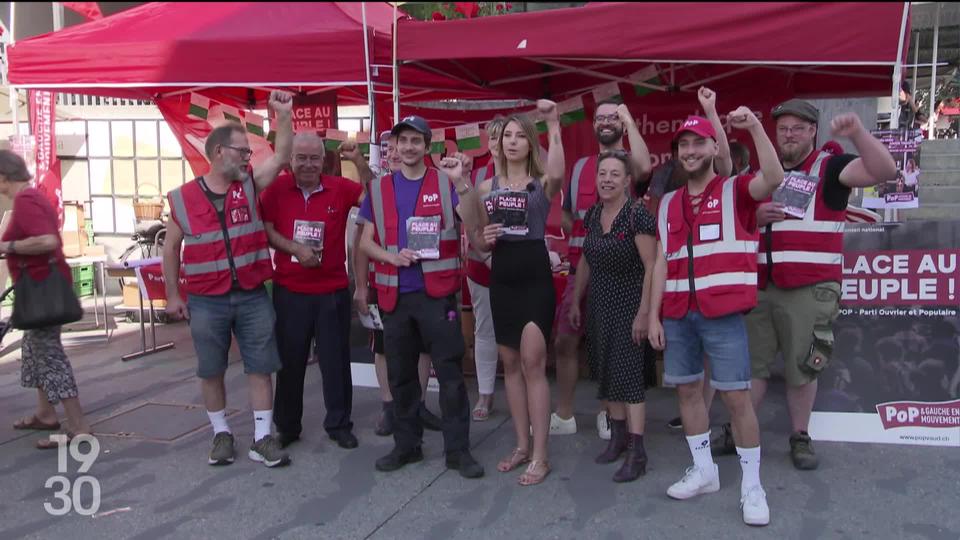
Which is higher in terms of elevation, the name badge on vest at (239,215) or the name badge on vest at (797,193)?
the name badge on vest at (797,193)

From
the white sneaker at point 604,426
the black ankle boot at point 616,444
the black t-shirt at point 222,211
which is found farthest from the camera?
the white sneaker at point 604,426

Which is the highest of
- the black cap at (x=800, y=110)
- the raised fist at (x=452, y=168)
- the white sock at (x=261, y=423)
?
the black cap at (x=800, y=110)

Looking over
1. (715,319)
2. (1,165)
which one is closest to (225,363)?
(1,165)

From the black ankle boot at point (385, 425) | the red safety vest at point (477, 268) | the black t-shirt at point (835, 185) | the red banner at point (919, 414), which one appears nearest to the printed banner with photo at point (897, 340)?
the red banner at point (919, 414)

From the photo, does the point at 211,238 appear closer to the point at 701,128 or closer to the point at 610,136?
the point at 610,136

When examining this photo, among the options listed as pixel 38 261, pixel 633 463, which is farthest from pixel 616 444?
pixel 38 261

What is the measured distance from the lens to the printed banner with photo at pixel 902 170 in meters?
4.44

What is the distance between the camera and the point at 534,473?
4.15 m

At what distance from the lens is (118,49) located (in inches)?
245

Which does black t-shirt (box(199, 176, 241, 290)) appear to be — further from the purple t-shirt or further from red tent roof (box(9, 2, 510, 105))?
red tent roof (box(9, 2, 510, 105))

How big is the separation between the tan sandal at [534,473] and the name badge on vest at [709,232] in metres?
1.46

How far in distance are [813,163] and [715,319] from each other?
109cm

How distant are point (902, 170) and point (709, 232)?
66.1 inches

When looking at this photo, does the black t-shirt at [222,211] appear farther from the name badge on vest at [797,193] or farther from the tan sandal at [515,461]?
the name badge on vest at [797,193]
